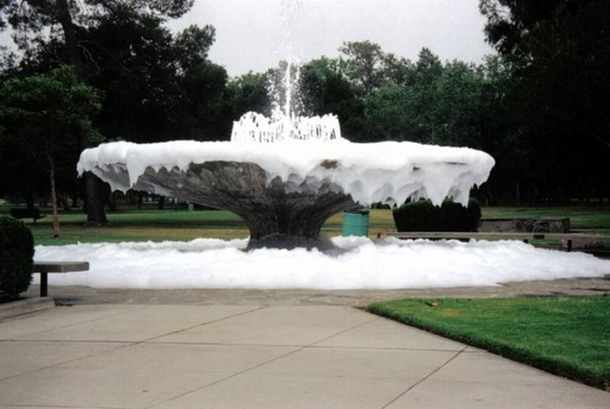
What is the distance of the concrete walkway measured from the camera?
5.52 metres

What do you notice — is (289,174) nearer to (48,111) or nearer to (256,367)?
(256,367)

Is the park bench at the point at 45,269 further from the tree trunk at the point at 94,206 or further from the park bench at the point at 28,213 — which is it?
the park bench at the point at 28,213

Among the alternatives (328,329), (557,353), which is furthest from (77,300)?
(557,353)

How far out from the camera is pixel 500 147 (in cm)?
6756

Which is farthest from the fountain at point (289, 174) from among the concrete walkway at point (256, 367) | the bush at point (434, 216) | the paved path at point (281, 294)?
the bush at point (434, 216)

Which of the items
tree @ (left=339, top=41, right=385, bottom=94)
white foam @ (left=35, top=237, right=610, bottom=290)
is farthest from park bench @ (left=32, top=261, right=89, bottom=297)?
tree @ (left=339, top=41, right=385, bottom=94)

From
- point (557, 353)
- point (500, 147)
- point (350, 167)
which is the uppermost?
point (500, 147)

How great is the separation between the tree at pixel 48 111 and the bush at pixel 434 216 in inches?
455

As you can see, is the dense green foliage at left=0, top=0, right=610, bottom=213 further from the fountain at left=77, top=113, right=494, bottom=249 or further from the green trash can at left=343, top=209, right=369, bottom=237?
the fountain at left=77, top=113, right=494, bottom=249

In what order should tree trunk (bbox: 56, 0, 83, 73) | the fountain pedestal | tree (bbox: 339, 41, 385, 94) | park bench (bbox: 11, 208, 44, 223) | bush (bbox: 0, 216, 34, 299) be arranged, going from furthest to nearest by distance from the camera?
tree (bbox: 339, 41, 385, 94) → park bench (bbox: 11, 208, 44, 223) → tree trunk (bbox: 56, 0, 83, 73) → the fountain pedestal → bush (bbox: 0, 216, 34, 299)

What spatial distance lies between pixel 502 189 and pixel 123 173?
70122 millimetres

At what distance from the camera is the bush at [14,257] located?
972 cm

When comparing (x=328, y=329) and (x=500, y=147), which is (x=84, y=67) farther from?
(x=500, y=147)

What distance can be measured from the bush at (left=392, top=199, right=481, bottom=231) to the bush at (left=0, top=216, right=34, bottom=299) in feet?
50.1
